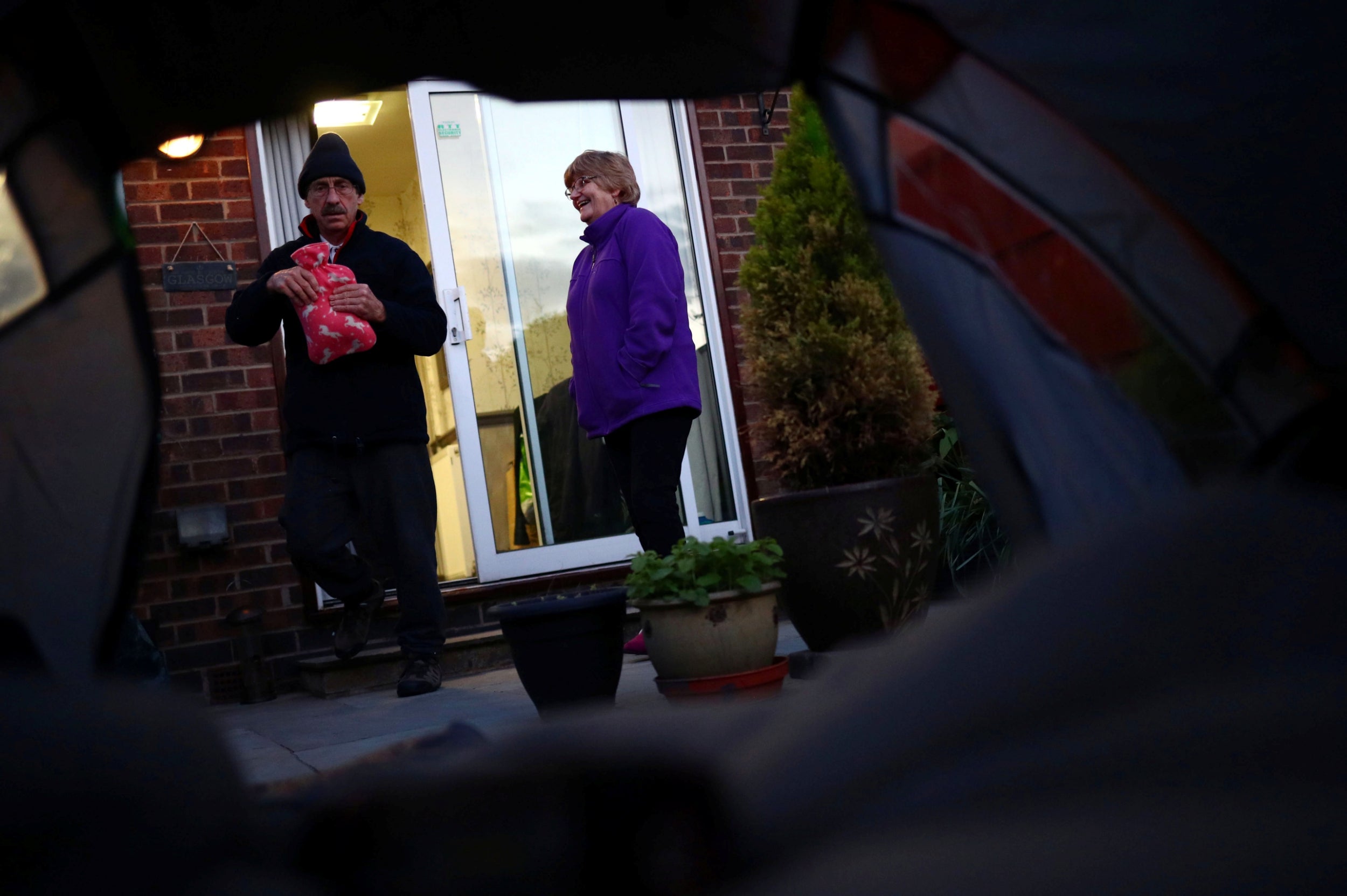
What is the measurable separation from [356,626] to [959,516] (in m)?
2.15

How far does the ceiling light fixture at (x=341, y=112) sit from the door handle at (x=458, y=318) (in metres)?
3.59

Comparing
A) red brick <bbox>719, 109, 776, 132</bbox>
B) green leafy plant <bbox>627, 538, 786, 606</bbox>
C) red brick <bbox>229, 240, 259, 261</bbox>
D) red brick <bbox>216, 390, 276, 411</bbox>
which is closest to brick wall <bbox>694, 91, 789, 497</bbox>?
red brick <bbox>719, 109, 776, 132</bbox>

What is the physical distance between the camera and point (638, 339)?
2.95 m

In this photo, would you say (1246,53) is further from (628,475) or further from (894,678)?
(628,475)

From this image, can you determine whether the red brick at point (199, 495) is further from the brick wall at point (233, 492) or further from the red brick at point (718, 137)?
the red brick at point (718, 137)

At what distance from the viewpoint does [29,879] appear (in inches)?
18.1

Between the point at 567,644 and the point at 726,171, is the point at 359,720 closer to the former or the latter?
the point at 567,644

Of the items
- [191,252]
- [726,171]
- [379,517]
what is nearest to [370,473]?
[379,517]

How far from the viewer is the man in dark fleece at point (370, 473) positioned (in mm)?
1965

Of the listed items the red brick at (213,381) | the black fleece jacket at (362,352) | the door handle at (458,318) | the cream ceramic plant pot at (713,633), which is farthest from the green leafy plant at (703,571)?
the door handle at (458,318)

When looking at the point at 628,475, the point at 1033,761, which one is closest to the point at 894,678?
the point at 1033,761

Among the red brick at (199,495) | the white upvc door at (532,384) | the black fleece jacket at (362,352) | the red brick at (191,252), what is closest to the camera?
the red brick at (191,252)

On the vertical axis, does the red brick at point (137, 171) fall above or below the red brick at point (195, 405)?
below

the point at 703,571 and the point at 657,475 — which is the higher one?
the point at 657,475
